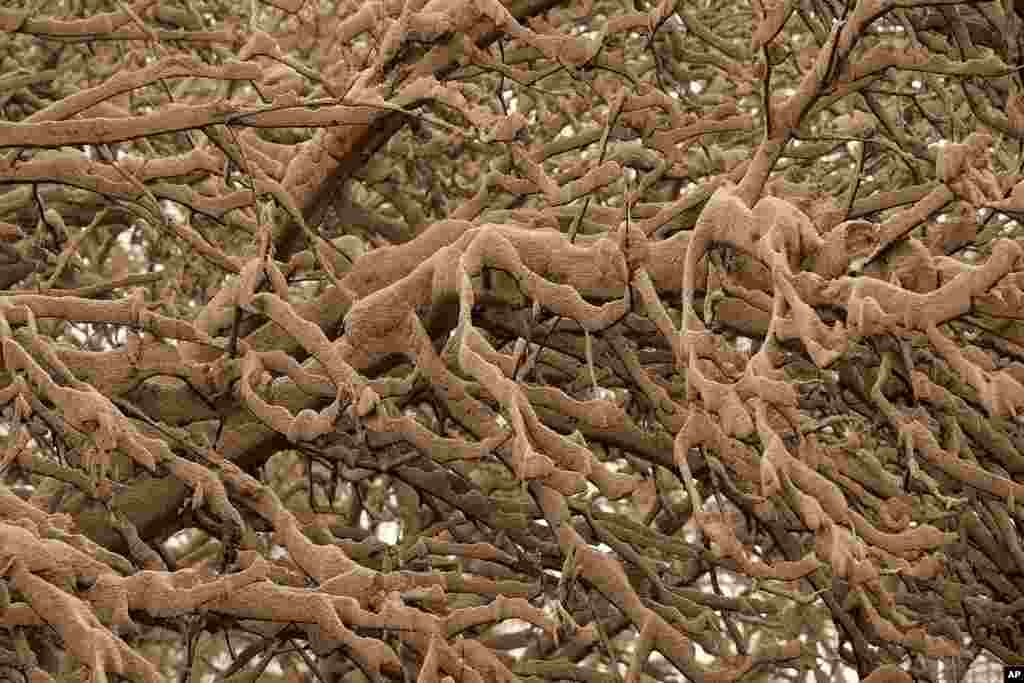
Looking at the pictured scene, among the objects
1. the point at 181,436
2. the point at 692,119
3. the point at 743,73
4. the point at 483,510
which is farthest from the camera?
the point at 743,73

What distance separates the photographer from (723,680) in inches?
135

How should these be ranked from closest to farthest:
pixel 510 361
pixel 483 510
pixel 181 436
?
pixel 510 361, pixel 181 436, pixel 483 510

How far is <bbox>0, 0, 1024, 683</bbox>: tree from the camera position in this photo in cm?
291

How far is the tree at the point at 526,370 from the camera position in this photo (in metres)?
2.91

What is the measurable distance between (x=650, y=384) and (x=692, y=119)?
147 cm

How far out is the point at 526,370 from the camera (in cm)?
337

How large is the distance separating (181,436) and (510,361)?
76 centimetres

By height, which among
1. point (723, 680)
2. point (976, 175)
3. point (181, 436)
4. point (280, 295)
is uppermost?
point (976, 175)

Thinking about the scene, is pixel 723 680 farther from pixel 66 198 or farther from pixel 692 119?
pixel 66 198

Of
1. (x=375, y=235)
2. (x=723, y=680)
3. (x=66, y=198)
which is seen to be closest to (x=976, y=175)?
(x=723, y=680)

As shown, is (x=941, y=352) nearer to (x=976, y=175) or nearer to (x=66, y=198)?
(x=976, y=175)

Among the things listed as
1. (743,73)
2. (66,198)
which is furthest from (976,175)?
(66,198)

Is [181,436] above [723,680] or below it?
above

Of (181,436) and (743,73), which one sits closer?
(181,436)
